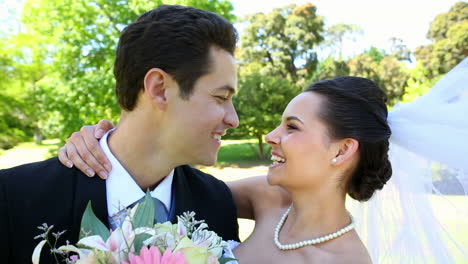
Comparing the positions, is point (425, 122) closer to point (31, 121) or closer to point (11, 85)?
point (11, 85)

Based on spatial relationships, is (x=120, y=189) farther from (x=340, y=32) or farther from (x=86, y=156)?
(x=340, y=32)

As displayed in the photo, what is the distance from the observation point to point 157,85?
2.41m

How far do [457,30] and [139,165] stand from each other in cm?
2948

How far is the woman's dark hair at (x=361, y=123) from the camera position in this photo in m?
2.62

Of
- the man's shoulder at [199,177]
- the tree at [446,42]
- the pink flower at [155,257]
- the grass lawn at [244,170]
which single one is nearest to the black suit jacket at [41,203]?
the man's shoulder at [199,177]

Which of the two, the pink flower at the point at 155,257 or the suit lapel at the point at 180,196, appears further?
the suit lapel at the point at 180,196

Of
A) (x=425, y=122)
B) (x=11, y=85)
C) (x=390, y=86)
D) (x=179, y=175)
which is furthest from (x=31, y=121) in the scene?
(x=390, y=86)

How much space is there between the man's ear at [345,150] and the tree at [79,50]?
1371 cm

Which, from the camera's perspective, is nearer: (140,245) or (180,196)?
(140,245)

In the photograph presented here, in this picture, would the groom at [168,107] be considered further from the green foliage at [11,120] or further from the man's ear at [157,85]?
the green foliage at [11,120]

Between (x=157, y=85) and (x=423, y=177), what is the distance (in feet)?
6.36

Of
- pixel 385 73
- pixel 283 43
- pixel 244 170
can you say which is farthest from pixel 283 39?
pixel 244 170

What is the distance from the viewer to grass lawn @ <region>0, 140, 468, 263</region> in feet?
8.67

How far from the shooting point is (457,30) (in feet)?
87.5
